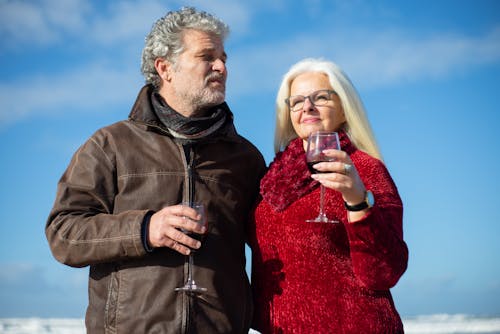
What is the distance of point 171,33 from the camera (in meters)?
4.62

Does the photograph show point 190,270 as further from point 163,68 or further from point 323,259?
point 163,68

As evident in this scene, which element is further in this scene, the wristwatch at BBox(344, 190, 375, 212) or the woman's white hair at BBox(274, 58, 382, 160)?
the woman's white hair at BBox(274, 58, 382, 160)

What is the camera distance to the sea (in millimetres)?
13062

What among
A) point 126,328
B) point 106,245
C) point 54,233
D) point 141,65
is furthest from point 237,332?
point 141,65

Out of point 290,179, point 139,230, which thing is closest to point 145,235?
point 139,230

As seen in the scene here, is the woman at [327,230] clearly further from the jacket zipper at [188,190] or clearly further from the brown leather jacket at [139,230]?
the jacket zipper at [188,190]

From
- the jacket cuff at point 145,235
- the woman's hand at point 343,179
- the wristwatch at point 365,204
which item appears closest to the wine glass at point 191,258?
the jacket cuff at point 145,235

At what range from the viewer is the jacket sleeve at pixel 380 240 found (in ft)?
11.2

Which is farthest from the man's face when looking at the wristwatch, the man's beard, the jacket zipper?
the wristwatch

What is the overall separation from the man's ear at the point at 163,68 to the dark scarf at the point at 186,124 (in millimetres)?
290

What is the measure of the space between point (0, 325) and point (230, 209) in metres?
11.5

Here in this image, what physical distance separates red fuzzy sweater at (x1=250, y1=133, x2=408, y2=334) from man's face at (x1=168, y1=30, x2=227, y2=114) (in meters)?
0.83

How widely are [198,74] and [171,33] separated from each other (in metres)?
0.43

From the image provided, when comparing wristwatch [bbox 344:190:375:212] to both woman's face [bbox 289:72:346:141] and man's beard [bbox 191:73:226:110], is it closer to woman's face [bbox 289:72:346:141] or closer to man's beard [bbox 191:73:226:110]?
woman's face [bbox 289:72:346:141]
